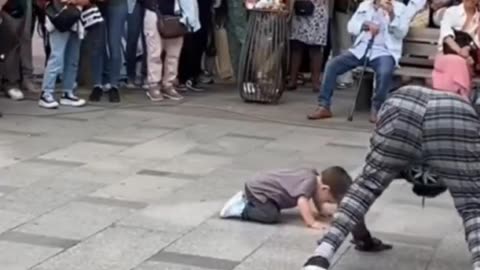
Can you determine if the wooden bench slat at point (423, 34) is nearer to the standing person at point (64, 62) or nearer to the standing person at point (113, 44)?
the standing person at point (113, 44)

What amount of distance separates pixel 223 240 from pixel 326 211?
2.50 feet

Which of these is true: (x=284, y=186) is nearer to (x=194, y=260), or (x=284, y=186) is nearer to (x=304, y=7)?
(x=194, y=260)

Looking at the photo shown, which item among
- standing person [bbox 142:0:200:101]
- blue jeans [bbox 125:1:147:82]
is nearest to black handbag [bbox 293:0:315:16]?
standing person [bbox 142:0:200:101]

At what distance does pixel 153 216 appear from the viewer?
275 inches

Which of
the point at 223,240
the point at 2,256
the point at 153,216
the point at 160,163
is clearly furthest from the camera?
the point at 160,163

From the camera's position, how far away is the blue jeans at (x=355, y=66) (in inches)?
424

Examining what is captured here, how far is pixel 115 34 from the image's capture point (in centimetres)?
1130

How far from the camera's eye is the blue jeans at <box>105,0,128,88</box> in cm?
1120

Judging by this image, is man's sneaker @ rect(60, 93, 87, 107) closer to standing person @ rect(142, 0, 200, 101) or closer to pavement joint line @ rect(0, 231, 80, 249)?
standing person @ rect(142, 0, 200, 101)

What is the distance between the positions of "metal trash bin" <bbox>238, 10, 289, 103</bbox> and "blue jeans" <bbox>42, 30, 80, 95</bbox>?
1862 mm

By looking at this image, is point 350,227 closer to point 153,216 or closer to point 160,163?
point 153,216

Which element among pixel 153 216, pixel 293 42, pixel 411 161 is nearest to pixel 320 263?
pixel 411 161

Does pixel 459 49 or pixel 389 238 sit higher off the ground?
pixel 459 49

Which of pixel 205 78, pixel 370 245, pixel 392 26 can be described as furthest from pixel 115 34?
pixel 370 245
